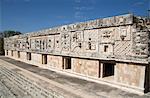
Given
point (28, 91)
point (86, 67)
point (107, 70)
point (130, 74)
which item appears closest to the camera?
point (130, 74)

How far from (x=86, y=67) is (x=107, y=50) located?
1.66 m

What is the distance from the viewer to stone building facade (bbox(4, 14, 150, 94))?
584 centimetres

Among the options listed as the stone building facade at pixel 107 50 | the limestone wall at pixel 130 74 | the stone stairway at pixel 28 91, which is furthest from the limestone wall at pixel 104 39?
the stone stairway at pixel 28 91

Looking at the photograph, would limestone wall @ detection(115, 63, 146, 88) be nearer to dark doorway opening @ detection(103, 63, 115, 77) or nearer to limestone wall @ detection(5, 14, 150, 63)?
limestone wall @ detection(5, 14, 150, 63)

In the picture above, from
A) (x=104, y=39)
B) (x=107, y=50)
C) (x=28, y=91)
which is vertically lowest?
(x=28, y=91)

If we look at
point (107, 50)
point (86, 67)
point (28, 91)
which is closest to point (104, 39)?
point (107, 50)

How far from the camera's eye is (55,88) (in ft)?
21.1

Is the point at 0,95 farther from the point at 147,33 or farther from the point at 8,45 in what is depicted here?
the point at 8,45

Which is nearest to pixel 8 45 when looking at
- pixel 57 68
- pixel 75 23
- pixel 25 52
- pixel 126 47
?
pixel 25 52

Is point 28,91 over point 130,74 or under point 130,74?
under

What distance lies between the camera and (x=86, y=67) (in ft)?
26.8

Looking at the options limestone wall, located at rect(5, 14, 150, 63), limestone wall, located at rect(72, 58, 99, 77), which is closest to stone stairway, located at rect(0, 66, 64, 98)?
limestone wall, located at rect(72, 58, 99, 77)

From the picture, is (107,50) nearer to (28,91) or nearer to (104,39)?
(104,39)

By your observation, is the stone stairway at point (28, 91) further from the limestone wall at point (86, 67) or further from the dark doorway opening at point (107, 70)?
the dark doorway opening at point (107, 70)
